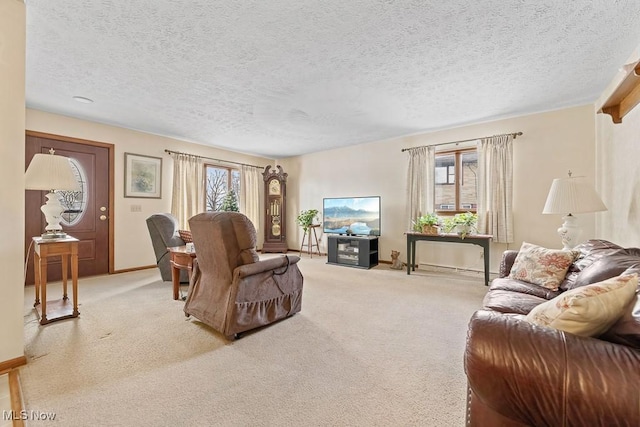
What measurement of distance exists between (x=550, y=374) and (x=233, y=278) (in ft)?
6.55

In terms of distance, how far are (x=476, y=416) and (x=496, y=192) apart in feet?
→ 12.9

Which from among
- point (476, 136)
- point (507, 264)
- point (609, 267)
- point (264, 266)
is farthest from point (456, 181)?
point (264, 266)

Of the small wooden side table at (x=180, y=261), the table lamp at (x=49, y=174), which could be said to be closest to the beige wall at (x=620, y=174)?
the small wooden side table at (x=180, y=261)

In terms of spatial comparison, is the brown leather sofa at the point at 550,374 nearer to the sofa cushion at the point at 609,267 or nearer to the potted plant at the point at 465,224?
the sofa cushion at the point at 609,267

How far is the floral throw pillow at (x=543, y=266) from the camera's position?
84.9 inches

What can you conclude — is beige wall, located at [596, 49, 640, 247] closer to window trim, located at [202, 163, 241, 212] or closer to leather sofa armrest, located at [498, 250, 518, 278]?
leather sofa armrest, located at [498, 250, 518, 278]

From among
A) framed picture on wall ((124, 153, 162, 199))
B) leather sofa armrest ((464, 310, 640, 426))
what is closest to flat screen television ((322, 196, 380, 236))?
framed picture on wall ((124, 153, 162, 199))

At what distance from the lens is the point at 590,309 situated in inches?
35.4

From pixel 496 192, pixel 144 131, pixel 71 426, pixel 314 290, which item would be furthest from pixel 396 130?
pixel 71 426

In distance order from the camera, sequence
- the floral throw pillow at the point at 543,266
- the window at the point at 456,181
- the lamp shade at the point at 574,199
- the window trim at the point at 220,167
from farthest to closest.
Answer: the window trim at the point at 220,167, the window at the point at 456,181, the lamp shade at the point at 574,199, the floral throw pillow at the point at 543,266

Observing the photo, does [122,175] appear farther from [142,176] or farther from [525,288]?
[525,288]

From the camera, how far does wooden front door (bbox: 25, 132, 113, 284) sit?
3.77 metres

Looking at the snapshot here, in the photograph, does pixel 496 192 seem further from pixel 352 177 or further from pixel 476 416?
pixel 476 416

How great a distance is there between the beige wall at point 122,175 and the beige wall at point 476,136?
9.78 feet
